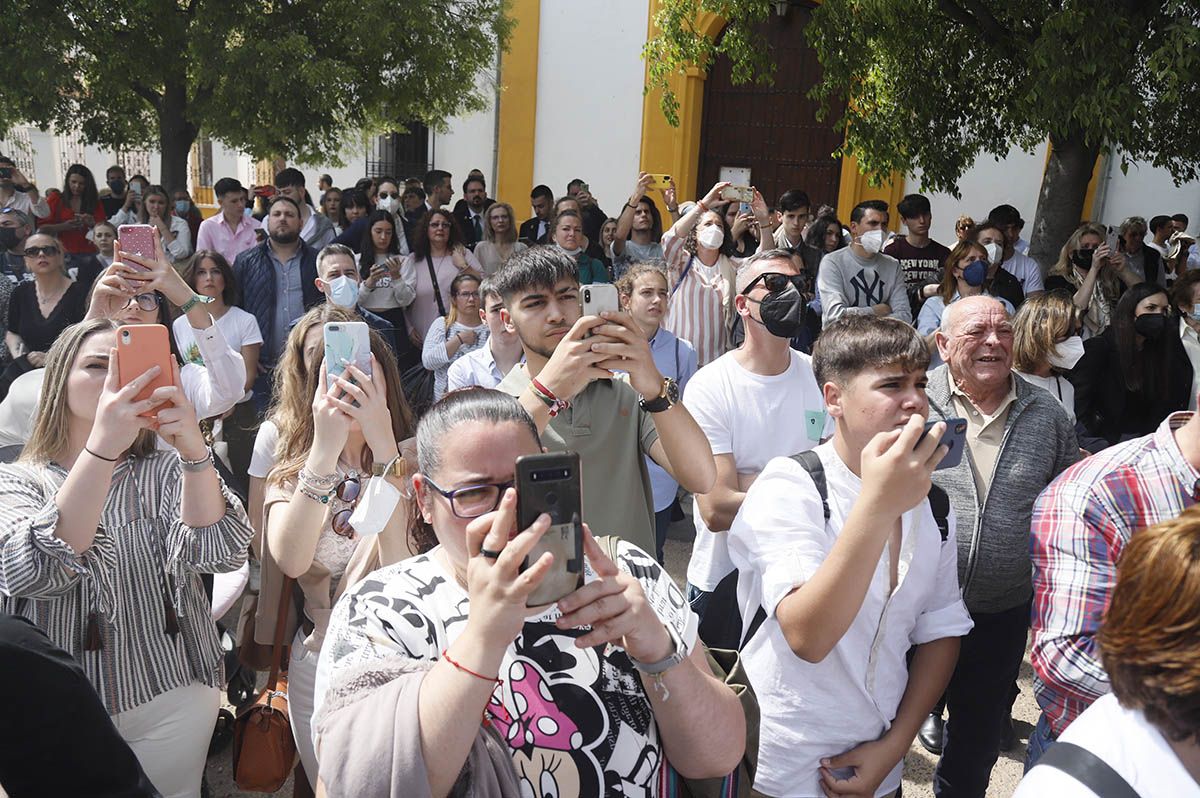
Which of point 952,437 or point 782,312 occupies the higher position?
point 782,312

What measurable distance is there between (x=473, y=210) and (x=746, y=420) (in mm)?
Answer: 9269

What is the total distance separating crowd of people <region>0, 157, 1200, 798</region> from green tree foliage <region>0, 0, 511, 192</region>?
20.4 feet

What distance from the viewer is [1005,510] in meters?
3.16

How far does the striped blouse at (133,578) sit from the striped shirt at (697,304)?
394 centimetres

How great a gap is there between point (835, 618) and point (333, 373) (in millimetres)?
1430

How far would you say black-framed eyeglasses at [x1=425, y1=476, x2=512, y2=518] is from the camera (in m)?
1.80

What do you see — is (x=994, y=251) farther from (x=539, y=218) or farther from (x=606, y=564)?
(x=606, y=564)

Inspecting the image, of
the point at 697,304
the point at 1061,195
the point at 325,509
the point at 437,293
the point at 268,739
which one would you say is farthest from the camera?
the point at 1061,195

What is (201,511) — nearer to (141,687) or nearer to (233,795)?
(141,687)

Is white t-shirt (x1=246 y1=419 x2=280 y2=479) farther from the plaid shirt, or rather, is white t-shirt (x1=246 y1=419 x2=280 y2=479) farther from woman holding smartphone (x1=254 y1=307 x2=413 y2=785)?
the plaid shirt

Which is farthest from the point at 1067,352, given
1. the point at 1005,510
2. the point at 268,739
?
the point at 268,739

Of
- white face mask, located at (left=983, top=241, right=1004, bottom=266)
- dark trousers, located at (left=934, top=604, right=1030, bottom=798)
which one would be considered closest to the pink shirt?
white face mask, located at (left=983, top=241, right=1004, bottom=266)

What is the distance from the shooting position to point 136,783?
6.38 feet

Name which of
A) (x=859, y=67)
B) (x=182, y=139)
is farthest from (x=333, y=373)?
(x=182, y=139)
